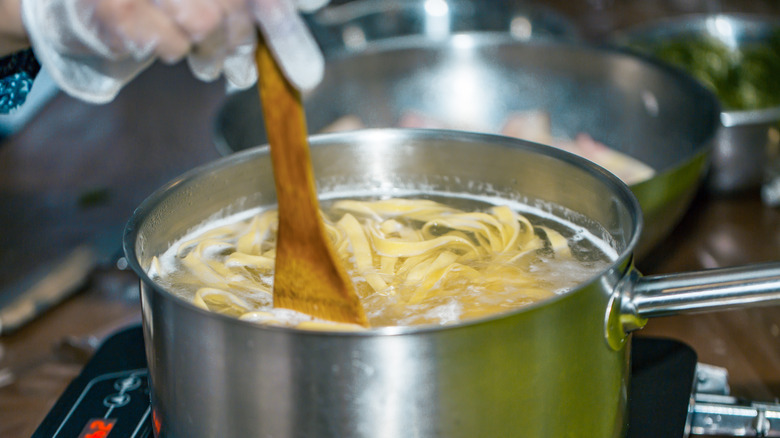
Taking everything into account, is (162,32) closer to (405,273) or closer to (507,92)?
(405,273)

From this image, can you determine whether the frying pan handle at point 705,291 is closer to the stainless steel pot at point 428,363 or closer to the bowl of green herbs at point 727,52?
the stainless steel pot at point 428,363

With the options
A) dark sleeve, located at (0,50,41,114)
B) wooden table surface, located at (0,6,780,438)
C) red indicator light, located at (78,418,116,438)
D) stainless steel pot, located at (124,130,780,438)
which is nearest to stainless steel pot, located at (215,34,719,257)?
wooden table surface, located at (0,6,780,438)

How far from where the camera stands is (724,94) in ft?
6.75

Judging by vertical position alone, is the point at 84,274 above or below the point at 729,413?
below

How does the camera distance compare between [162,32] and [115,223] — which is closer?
[162,32]

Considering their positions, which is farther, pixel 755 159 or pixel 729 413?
pixel 755 159

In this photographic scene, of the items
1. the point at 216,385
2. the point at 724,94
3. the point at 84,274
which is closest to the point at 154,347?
the point at 216,385

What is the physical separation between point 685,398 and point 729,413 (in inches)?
3.4

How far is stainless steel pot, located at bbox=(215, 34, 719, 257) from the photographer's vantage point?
5.15ft

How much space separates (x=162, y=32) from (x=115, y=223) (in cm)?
95

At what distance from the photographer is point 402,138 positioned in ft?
3.25

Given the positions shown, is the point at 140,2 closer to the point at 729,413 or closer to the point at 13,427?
the point at 13,427

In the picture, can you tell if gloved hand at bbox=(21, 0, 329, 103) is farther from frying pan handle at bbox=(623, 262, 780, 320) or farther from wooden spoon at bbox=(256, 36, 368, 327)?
frying pan handle at bbox=(623, 262, 780, 320)

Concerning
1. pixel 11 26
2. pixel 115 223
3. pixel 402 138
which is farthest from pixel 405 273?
pixel 115 223
